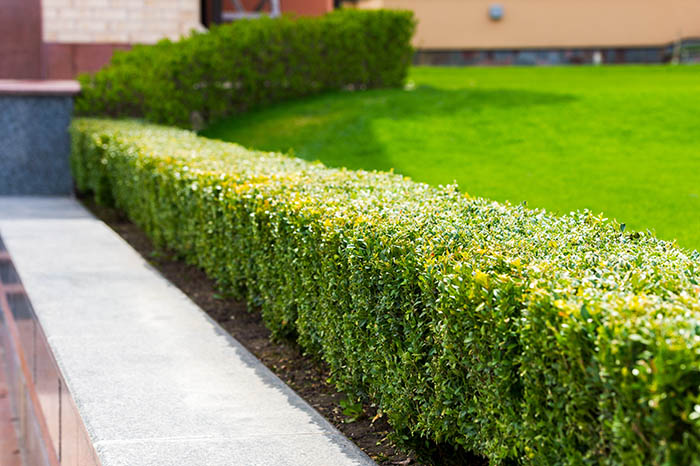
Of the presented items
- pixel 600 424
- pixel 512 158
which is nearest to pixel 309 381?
pixel 600 424

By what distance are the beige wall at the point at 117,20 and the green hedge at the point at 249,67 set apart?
173cm

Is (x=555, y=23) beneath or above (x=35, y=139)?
above

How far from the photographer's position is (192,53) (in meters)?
15.2

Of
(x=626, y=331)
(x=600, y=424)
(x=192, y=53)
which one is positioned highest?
(x=192, y=53)

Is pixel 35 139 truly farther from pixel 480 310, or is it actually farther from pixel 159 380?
pixel 480 310

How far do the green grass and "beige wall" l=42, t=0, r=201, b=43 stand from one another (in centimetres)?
343

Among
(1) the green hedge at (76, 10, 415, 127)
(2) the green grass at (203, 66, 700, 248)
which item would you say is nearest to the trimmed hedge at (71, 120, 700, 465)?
(2) the green grass at (203, 66, 700, 248)

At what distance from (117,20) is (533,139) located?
32.3ft

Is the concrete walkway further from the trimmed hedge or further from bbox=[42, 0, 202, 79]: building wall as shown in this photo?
bbox=[42, 0, 202, 79]: building wall

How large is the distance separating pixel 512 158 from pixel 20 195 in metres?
8.40

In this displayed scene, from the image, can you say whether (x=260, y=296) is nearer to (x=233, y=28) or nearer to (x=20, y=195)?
(x=20, y=195)

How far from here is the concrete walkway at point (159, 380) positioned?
13.2 feet

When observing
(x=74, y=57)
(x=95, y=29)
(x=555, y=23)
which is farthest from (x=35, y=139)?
(x=555, y=23)

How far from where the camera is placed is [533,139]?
1109 centimetres
